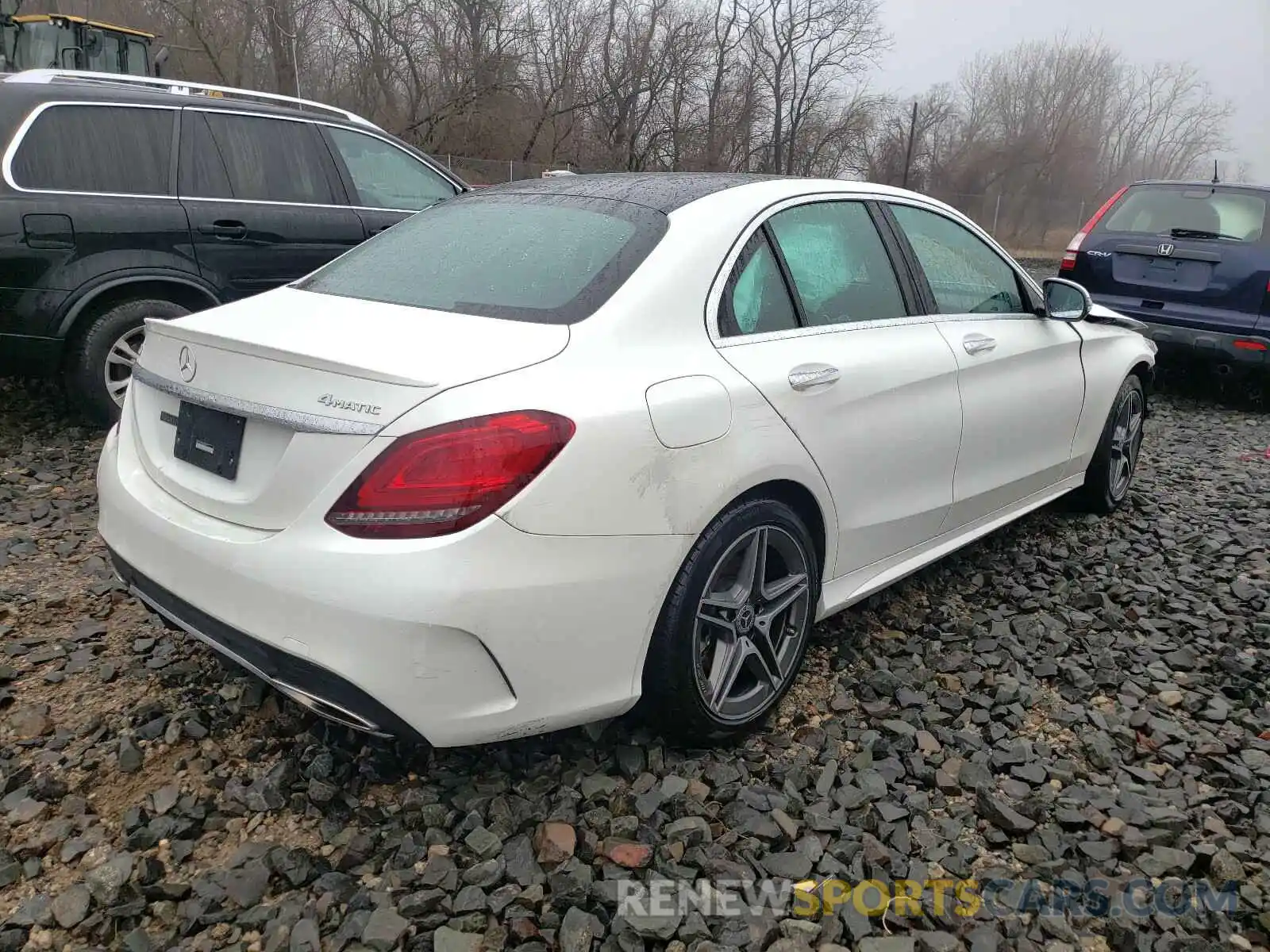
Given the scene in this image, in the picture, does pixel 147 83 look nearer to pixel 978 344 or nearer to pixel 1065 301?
pixel 978 344

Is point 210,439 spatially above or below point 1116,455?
above

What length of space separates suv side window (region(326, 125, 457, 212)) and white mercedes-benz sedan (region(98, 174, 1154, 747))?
295cm

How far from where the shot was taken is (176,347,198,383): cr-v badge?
2.24 meters

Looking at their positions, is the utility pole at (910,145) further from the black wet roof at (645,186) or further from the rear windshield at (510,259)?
the rear windshield at (510,259)

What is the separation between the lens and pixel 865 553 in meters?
2.92

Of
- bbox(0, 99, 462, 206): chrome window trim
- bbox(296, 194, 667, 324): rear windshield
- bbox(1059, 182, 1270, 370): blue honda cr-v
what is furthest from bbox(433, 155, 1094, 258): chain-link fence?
bbox(296, 194, 667, 324): rear windshield

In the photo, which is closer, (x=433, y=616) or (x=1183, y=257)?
(x=433, y=616)

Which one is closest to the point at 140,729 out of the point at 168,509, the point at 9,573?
the point at 168,509

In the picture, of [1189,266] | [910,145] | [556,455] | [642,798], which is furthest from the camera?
[910,145]

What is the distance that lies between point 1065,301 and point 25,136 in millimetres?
4855

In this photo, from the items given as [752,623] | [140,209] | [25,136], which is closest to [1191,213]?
[752,623]

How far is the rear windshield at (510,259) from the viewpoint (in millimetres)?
2320

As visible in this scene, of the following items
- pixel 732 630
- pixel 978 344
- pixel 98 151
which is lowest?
pixel 732 630

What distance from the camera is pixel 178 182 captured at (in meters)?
4.91
